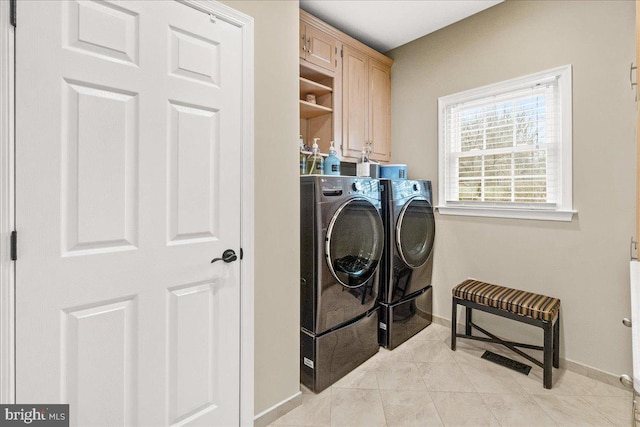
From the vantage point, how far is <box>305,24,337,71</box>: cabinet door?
2.46 metres

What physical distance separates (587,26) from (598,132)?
0.71 meters

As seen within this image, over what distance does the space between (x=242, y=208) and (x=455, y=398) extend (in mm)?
1688

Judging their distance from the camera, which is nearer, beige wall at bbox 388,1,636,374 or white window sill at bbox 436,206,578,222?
beige wall at bbox 388,1,636,374

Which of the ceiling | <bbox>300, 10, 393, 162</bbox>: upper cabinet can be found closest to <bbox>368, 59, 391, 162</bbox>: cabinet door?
<bbox>300, 10, 393, 162</bbox>: upper cabinet

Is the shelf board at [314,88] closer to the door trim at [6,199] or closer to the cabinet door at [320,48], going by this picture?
the cabinet door at [320,48]

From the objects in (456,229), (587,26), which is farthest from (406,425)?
(587,26)

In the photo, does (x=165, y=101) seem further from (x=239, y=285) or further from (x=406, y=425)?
(x=406, y=425)

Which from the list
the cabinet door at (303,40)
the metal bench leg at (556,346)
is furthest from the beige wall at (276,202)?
the metal bench leg at (556,346)

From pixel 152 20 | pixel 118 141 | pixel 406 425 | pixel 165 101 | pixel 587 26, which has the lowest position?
pixel 406 425

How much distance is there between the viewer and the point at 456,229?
2799mm

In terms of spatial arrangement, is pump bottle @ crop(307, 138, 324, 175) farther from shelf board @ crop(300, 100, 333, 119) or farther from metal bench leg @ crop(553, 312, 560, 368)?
metal bench leg @ crop(553, 312, 560, 368)

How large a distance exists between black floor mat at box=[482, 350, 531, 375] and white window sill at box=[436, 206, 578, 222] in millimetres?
1048

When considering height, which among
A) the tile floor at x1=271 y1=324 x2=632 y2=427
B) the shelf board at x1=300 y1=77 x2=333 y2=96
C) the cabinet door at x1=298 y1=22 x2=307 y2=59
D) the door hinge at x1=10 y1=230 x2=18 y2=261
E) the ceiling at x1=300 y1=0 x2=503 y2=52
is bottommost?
the tile floor at x1=271 y1=324 x2=632 y2=427

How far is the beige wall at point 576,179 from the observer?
1.99m
